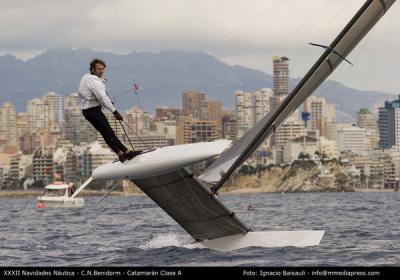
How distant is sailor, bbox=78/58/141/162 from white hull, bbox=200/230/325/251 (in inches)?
134

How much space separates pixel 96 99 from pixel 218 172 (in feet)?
9.41

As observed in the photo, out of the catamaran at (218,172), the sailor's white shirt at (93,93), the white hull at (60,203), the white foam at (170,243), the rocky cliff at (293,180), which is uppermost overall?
the sailor's white shirt at (93,93)

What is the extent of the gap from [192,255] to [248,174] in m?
148

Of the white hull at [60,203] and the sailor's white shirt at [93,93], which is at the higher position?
the sailor's white shirt at [93,93]

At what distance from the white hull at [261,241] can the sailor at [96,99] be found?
340cm

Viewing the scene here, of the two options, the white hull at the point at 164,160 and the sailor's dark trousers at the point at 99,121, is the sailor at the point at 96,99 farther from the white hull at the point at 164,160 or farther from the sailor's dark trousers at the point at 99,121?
the white hull at the point at 164,160

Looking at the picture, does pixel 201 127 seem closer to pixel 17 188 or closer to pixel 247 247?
pixel 17 188

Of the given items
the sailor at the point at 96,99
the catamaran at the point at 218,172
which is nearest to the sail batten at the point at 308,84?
the catamaran at the point at 218,172

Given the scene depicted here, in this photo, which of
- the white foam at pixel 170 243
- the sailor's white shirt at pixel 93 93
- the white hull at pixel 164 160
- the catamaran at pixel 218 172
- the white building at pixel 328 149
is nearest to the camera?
the sailor's white shirt at pixel 93 93

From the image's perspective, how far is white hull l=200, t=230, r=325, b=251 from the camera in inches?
711

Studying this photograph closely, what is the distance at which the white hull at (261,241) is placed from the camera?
18.0m

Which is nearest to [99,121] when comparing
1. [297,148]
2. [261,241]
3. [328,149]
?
[261,241]

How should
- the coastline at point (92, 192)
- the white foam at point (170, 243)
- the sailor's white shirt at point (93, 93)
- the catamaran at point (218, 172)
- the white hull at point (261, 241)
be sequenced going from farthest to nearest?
1. the coastline at point (92, 192)
2. the white foam at point (170, 243)
3. the white hull at point (261, 241)
4. the catamaran at point (218, 172)
5. the sailor's white shirt at point (93, 93)
